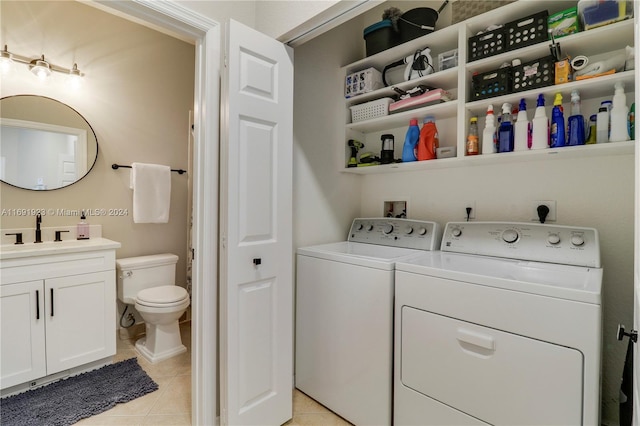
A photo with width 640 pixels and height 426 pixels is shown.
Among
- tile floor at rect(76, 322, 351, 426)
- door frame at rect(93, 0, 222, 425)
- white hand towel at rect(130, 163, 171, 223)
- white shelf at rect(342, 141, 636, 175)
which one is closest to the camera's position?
white shelf at rect(342, 141, 636, 175)

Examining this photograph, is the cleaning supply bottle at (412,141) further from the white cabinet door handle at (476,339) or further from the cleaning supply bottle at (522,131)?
the white cabinet door handle at (476,339)

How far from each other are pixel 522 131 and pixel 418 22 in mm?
923

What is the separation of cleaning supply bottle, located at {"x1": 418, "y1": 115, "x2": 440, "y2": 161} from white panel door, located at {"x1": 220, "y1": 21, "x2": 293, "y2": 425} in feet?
2.68

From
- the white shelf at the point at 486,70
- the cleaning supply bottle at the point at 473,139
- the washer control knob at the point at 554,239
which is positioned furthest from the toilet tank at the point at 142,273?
the washer control knob at the point at 554,239

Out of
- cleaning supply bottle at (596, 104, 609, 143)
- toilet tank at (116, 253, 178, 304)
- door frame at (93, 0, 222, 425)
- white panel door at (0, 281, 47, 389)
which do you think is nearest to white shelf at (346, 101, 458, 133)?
cleaning supply bottle at (596, 104, 609, 143)

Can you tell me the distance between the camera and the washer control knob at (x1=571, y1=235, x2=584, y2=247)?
143 cm

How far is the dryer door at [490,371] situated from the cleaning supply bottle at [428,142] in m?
0.93

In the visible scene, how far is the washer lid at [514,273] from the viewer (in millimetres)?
1080

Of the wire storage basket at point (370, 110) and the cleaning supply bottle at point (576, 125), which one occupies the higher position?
the wire storage basket at point (370, 110)

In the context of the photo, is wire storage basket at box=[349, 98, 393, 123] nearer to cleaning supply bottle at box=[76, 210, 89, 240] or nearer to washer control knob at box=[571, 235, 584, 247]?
washer control knob at box=[571, 235, 584, 247]

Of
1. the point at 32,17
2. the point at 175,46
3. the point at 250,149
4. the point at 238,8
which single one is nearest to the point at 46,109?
the point at 32,17

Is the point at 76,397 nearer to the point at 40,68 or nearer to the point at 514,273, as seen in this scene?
the point at 40,68

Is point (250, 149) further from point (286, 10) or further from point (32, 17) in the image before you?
point (32, 17)

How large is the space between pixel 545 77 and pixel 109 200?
3.14 metres
